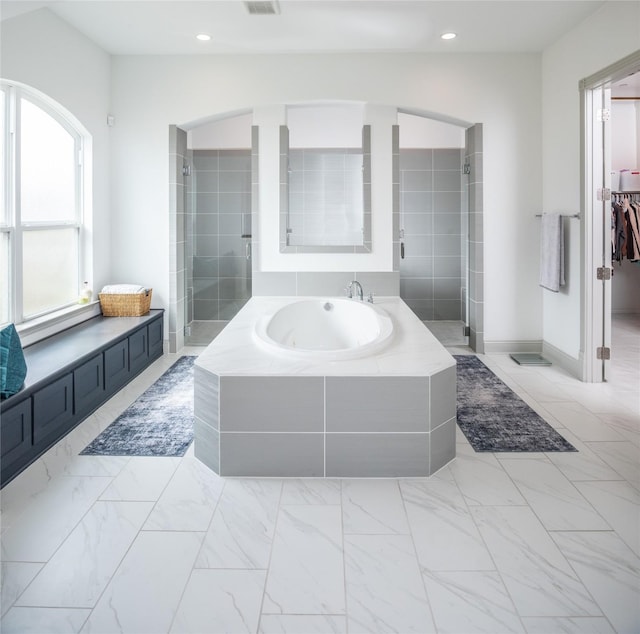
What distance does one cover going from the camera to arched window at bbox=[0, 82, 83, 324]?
135 inches

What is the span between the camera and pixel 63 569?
5.94ft

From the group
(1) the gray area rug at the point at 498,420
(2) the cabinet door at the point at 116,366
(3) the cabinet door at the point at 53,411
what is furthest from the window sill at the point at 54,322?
(1) the gray area rug at the point at 498,420

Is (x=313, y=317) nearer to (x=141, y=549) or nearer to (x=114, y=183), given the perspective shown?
(x=114, y=183)

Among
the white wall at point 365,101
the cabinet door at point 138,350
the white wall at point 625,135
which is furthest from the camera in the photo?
the white wall at point 625,135

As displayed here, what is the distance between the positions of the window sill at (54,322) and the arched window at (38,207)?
0.08m

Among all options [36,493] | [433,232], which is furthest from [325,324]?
[433,232]

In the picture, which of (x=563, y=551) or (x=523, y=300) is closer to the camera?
(x=563, y=551)

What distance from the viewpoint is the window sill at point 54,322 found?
3.48 m

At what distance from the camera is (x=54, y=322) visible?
380cm

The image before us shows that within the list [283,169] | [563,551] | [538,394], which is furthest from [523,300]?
[563,551]

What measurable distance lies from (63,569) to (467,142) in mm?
4539

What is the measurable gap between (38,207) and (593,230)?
3.83 m

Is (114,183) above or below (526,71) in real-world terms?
below

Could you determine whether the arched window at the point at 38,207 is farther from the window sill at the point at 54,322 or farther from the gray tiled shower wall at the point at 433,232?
the gray tiled shower wall at the point at 433,232
